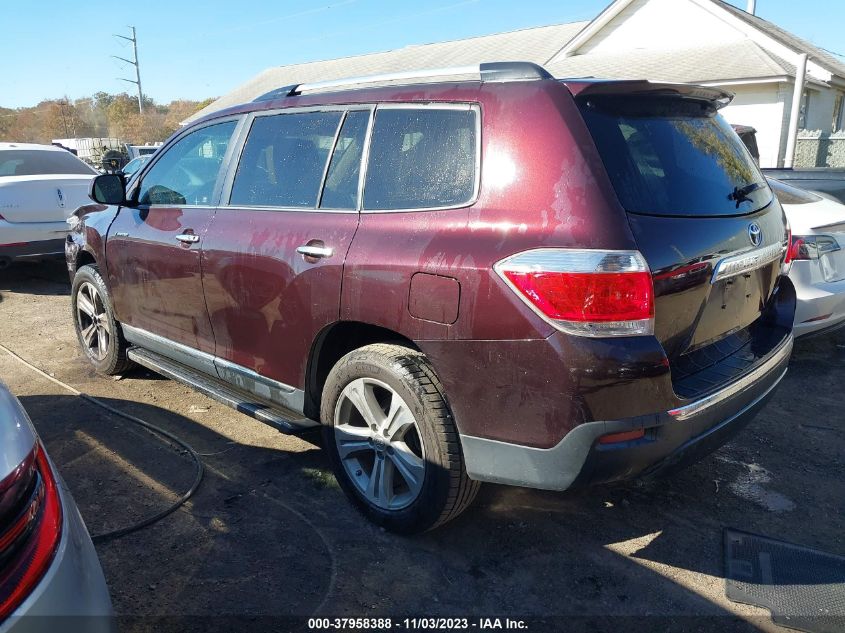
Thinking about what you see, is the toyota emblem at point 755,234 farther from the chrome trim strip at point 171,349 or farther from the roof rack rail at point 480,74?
the chrome trim strip at point 171,349

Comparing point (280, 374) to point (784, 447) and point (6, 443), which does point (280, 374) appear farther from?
point (784, 447)

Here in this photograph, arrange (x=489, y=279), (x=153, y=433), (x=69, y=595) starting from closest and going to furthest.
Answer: (x=69, y=595) → (x=489, y=279) → (x=153, y=433)

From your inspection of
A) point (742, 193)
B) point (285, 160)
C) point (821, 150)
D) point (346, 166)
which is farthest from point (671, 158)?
point (821, 150)

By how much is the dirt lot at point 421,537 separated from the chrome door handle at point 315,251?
1.22m

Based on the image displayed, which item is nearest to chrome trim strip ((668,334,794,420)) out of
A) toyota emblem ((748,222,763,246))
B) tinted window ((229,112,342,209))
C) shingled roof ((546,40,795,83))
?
toyota emblem ((748,222,763,246))

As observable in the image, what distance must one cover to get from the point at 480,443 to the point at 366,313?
0.72 m

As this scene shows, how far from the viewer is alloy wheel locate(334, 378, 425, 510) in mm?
2881

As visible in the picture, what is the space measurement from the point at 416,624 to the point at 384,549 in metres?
0.49

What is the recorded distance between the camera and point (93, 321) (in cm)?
517

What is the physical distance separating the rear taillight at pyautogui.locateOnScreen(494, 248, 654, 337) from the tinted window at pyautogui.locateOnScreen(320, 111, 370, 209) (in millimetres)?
1075

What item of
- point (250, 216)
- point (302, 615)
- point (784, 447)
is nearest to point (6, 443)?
point (302, 615)

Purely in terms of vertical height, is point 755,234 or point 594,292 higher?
point 755,234

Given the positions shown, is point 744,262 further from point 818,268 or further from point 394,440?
point 818,268

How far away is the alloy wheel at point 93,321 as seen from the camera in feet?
16.4
